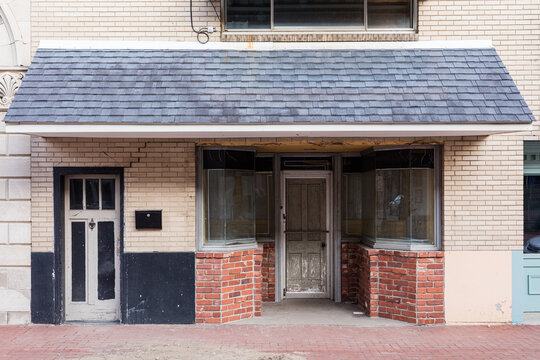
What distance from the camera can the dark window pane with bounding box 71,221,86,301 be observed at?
759cm

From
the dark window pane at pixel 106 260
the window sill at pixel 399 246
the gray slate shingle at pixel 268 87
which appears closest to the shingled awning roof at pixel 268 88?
the gray slate shingle at pixel 268 87

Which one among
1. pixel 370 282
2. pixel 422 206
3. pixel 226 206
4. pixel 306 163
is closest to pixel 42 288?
pixel 226 206

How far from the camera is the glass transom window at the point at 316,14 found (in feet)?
25.5

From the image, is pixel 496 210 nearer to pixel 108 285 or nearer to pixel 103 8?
pixel 108 285

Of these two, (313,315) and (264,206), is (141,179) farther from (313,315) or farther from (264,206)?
(313,315)

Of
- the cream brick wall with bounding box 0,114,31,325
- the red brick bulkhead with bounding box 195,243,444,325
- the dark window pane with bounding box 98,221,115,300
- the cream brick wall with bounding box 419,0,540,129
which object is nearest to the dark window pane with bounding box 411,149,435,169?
the red brick bulkhead with bounding box 195,243,444,325

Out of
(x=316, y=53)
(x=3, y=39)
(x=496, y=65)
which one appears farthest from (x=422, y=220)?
(x=3, y=39)

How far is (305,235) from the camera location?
912 centimetres

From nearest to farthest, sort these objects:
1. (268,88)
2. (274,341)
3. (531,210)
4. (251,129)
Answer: (251,129)
(274,341)
(268,88)
(531,210)

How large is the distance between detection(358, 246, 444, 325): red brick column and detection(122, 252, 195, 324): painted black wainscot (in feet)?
9.37

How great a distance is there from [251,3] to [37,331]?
19.5 feet

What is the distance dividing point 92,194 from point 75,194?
10.7 inches

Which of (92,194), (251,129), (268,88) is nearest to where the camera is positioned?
(251,129)

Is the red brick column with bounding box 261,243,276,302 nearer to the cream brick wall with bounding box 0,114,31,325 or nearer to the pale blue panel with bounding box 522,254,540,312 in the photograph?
the cream brick wall with bounding box 0,114,31,325
